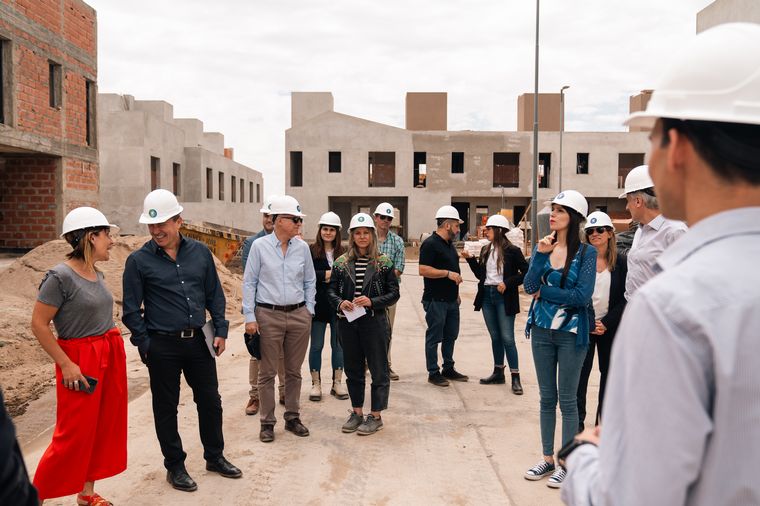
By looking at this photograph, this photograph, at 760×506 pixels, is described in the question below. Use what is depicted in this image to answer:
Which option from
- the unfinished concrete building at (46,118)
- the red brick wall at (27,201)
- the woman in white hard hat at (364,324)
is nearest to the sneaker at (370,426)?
the woman in white hard hat at (364,324)

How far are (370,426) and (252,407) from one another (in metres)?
1.33

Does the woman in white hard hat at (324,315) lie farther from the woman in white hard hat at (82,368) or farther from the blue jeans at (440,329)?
the woman in white hard hat at (82,368)

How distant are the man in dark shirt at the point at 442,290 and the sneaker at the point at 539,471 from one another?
2.40 meters

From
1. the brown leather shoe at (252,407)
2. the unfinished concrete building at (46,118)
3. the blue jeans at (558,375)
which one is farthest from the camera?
the unfinished concrete building at (46,118)

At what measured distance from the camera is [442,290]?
6.85m

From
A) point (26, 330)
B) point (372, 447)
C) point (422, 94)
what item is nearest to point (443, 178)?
point (422, 94)

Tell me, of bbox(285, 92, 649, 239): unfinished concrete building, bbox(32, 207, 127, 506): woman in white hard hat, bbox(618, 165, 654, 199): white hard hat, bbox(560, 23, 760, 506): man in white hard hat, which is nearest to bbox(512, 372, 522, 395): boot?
bbox(618, 165, 654, 199): white hard hat

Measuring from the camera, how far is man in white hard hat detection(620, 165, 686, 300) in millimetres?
3832

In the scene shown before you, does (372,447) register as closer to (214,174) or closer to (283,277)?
(283,277)

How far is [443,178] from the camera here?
35.8 metres

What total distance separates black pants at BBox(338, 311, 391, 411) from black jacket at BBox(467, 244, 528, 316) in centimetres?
182

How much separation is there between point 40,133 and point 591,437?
16.5 metres

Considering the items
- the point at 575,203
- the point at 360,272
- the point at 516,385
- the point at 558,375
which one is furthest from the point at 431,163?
the point at 558,375

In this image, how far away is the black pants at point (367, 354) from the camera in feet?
17.6
